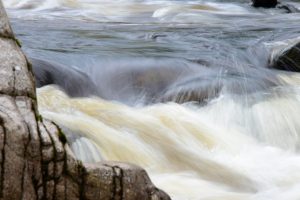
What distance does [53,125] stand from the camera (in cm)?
450

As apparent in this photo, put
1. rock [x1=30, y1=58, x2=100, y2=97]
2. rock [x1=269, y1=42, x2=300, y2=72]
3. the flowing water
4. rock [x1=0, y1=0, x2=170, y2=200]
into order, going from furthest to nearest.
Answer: rock [x1=269, y1=42, x2=300, y2=72] < rock [x1=30, y1=58, x2=100, y2=97] < the flowing water < rock [x1=0, y1=0, x2=170, y2=200]

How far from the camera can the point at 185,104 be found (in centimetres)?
899

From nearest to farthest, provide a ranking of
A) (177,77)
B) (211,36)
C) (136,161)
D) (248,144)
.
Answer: (136,161), (248,144), (177,77), (211,36)

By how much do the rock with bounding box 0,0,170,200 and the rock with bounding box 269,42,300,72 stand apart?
7032mm

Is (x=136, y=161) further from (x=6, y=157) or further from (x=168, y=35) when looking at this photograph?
(x=168, y=35)

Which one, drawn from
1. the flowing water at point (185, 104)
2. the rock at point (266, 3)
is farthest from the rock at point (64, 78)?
the rock at point (266, 3)

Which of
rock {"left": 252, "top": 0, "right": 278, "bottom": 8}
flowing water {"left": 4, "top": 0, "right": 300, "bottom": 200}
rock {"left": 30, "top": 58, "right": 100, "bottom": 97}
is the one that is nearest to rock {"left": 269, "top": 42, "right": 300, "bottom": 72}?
flowing water {"left": 4, "top": 0, "right": 300, "bottom": 200}

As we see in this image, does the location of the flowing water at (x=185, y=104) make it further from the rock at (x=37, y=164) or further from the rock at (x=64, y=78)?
the rock at (x=37, y=164)

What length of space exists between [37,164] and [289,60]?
312 inches

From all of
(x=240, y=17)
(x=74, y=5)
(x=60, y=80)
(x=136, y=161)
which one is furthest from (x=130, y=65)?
(x=74, y=5)

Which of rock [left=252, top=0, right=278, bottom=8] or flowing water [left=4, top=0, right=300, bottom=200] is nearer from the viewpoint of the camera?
flowing water [left=4, top=0, right=300, bottom=200]

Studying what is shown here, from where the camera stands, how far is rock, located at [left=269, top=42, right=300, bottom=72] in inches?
449

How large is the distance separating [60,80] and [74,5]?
11.9 meters

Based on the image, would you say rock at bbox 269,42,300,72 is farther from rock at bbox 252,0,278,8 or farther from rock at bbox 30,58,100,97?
rock at bbox 252,0,278,8
